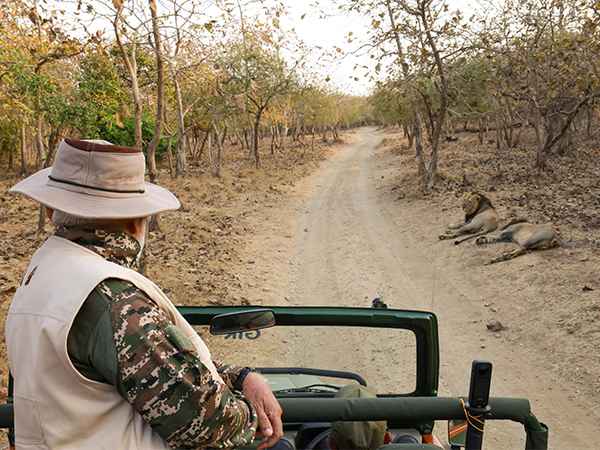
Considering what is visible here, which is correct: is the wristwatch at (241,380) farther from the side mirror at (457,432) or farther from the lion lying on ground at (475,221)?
the lion lying on ground at (475,221)

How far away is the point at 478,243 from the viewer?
10617 millimetres

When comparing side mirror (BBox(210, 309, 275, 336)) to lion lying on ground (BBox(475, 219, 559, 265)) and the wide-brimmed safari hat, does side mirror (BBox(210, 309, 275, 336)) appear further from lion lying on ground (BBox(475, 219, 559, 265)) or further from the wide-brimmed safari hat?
lion lying on ground (BBox(475, 219, 559, 265))

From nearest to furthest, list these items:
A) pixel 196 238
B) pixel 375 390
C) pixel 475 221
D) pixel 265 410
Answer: pixel 265 410
pixel 375 390
pixel 475 221
pixel 196 238

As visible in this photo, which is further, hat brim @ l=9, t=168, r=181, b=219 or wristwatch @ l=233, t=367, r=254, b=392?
wristwatch @ l=233, t=367, r=254, b=392

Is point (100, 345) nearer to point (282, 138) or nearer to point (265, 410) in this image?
point (265, 410)

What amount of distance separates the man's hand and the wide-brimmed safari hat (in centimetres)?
59

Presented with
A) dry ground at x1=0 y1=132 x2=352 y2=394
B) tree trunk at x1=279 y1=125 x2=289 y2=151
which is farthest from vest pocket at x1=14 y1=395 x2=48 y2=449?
tree trunk at x1=279 y1=125 x2=289 y2=151

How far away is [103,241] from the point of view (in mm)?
1454

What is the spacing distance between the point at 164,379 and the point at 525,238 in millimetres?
9632

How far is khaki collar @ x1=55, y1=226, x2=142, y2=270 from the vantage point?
1439 mm

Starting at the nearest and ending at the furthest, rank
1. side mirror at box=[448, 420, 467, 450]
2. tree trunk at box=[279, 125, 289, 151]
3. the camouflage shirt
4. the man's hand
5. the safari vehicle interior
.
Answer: the camouflage shirt < the man's hand < the safari vehicle interior < side mirror at box=[448, 420, 467, 450] < tree trunk at box=[279, 125, 289, 151]

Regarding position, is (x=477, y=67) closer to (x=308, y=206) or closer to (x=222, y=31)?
(x=308, y=206)

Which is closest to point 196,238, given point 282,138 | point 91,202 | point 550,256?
point 550,256

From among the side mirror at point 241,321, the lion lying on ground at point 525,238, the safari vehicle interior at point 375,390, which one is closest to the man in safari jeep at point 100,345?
the safari vehicle interior at point 375,390
